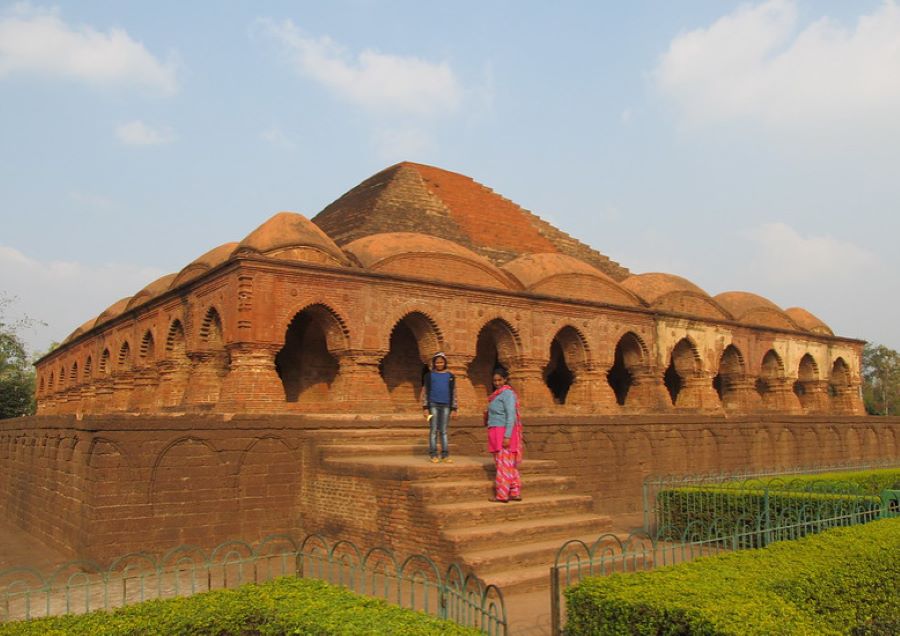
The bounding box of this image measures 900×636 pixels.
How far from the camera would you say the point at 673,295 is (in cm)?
1962

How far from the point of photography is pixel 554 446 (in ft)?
39.3

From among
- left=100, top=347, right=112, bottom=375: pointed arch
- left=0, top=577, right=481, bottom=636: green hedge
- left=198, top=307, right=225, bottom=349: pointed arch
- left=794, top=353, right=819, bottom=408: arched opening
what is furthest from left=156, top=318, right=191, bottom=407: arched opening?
left=794, top=353, right=819, bottom=408: arched opening

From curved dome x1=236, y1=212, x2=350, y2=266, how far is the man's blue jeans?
5.25 meters

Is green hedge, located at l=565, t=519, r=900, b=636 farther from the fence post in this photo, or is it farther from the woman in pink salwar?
the woman in pink salwar

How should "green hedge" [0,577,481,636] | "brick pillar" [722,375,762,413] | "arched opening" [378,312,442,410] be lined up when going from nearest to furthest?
1. "green hedge" [0,577,481,636]
2. "arched opening" [378,312,442,410]
3. "brick pillar" [722,375,762,413]

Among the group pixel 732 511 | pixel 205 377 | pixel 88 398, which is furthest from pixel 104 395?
pixel 732 511

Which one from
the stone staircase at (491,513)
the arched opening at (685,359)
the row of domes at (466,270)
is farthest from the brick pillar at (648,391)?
the stone staircase at (491,513)

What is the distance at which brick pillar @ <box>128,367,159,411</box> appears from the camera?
1696 centimetres

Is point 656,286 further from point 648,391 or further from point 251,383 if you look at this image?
point 251,383

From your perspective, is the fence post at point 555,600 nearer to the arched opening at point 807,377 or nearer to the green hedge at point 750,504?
the green hedge at point 750,504

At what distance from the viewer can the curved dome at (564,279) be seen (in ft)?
55.6

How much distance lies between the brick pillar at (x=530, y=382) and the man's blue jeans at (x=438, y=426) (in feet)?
23.5

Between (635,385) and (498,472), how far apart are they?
11891mm

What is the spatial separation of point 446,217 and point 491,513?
13694 mm
